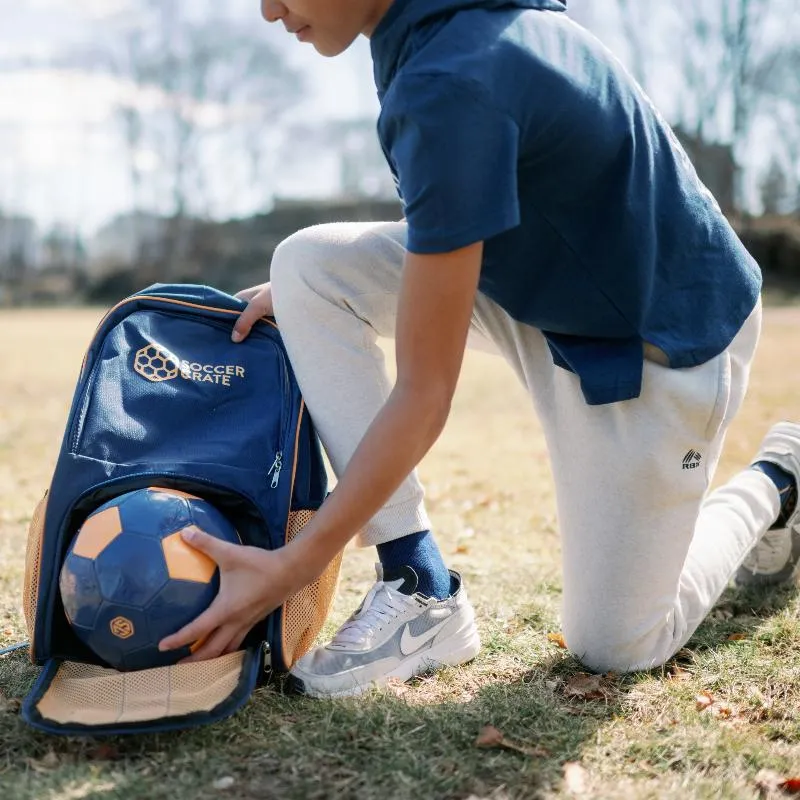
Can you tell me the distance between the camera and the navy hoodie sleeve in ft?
6.29

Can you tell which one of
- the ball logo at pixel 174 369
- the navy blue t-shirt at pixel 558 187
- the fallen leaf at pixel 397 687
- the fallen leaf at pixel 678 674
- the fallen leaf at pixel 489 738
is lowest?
the fallen leaf at pixel 678 674

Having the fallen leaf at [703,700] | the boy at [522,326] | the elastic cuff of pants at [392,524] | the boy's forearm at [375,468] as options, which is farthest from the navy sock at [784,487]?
the boy's forearm at [375,468]

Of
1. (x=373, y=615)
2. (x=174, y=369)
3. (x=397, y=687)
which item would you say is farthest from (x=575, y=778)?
(x=174, y=369)

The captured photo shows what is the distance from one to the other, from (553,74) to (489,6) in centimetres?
21

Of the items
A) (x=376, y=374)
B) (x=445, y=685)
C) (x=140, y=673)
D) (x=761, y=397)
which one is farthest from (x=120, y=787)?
(x=761, y=397)

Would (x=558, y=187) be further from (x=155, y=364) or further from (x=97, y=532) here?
(x=97, y=532)

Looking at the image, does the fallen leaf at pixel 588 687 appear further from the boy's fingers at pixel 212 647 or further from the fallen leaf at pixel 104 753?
the fallen leaf at pixel 104 753

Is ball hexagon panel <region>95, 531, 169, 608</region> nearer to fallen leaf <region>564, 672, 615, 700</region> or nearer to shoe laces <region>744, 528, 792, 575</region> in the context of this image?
fallen leaf <region>564, 672, 615, 700</region>

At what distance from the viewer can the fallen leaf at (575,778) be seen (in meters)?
2.06

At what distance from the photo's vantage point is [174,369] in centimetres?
264

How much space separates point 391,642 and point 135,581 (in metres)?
0.71

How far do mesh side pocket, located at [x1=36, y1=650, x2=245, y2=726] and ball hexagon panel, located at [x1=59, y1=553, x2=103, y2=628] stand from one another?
147 mm

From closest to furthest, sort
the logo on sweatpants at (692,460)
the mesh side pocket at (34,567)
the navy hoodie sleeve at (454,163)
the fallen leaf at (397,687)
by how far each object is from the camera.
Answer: the navy hoodie sleeve at (454,163), the mesh side pocket at (34,567), the fallen leaf at (397,687), the logo on sweatpants at (692,460)

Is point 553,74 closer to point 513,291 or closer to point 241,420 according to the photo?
point 513,291
